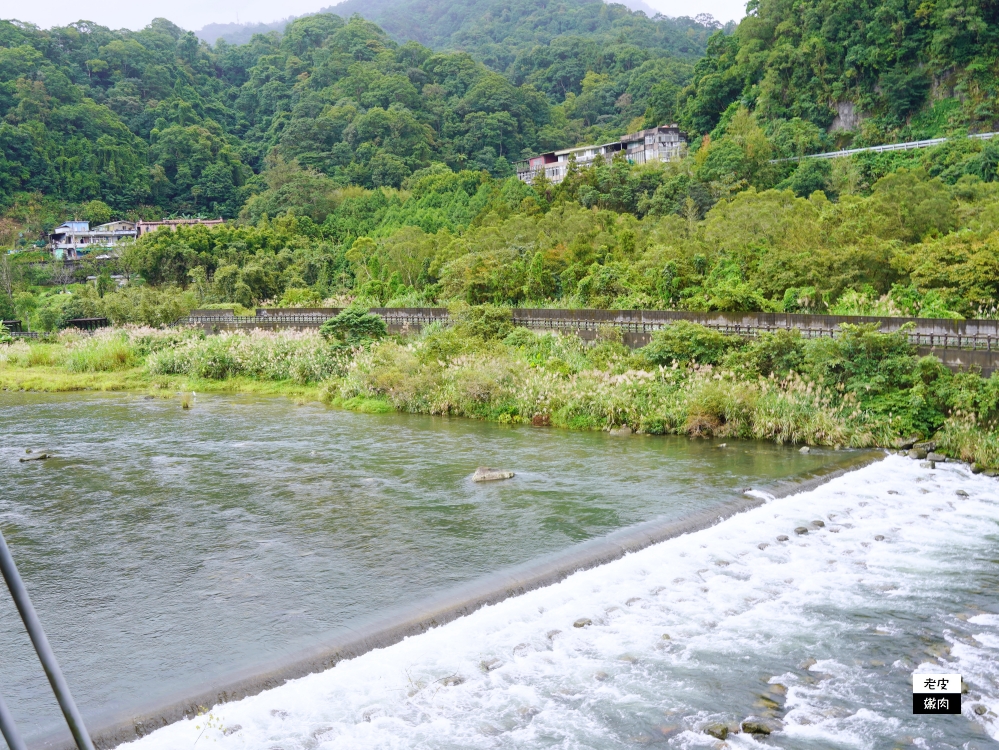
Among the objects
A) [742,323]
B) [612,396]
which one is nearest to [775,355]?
[742,323]

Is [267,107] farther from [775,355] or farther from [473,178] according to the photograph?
[775,355]

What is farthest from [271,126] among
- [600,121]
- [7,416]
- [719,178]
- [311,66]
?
[7,416]

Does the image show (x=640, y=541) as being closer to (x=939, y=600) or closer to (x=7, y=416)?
(x=939, y=600)

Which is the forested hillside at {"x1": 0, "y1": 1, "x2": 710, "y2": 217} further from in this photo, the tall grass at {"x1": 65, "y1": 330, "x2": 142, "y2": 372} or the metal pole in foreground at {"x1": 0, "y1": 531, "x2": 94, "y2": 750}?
the metal pole in foreground at {"x1": 0, "y1": 531, "x2": 94, "y2": 750}

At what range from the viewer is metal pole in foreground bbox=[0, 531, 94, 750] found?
206 cm

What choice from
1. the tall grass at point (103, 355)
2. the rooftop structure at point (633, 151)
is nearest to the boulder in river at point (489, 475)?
the tall grass at point (103, 355)

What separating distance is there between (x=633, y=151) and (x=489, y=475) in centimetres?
6593

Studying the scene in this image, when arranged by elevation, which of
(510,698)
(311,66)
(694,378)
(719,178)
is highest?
(311,66)

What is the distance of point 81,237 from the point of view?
7588cm

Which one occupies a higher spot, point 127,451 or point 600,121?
point 600,121

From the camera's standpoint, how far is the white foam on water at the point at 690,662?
7066mm

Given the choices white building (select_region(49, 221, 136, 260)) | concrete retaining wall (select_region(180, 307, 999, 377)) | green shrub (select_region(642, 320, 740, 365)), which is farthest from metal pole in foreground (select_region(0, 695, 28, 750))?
white building (select_region(49, 221, 136, 260))

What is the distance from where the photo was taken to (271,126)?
107 metres

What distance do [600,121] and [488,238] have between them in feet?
248
